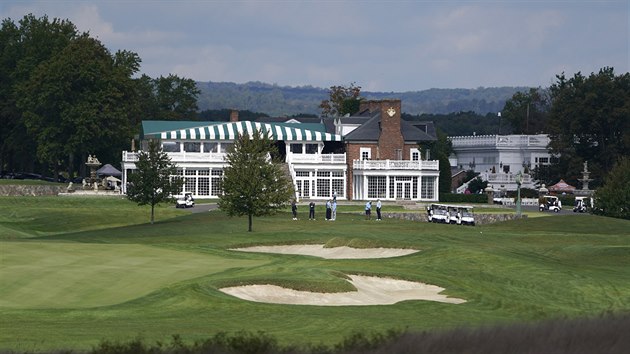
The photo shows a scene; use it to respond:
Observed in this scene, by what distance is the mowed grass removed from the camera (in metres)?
31.3

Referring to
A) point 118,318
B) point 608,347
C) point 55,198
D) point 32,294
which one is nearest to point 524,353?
point 608,347

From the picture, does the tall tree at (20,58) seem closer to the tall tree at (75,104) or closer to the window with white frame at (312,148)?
the tall tree at (75,104)

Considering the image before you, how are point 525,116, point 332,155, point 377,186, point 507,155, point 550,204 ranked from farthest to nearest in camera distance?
point 525,116 → point 507,155 → point 332,155 → point 377,186 → point 550,204

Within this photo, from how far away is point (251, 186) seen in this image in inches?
2854

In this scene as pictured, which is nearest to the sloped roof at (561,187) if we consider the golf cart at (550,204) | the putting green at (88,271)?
the golf cart at (550,204)

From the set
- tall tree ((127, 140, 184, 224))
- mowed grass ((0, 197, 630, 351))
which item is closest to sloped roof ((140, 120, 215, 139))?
tall tree ((127, 140, 184, 224))

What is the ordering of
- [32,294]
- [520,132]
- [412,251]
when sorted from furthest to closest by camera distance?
1. [520,132]
2. [412,251]
3. [32,294]

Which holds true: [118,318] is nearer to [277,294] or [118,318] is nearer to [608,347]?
[277,294]

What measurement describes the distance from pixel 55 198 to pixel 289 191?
1464 inches

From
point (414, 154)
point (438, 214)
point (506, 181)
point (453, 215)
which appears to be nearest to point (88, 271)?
point (453, 215)

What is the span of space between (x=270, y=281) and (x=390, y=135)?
82228 mm

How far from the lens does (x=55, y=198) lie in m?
106

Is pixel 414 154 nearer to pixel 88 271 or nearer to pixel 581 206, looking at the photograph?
pixel 581 206

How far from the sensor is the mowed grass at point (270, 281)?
Result: 3131 cm
